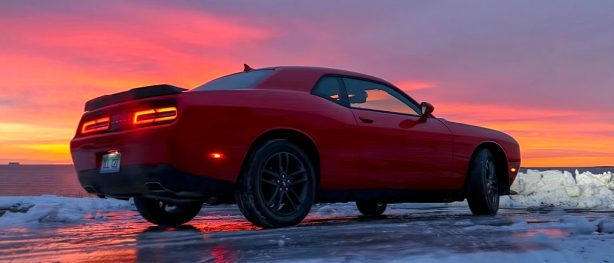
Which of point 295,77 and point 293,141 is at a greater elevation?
point 295,77

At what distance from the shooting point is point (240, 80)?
532 cm

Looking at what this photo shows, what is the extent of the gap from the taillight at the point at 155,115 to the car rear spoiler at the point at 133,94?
5.3 inches

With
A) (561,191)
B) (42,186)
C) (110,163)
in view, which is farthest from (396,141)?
(42,186)

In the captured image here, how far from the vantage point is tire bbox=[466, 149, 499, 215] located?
6609 millimetres

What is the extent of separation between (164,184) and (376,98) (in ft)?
8.23

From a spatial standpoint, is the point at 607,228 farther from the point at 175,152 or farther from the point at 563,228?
the point at 175,152

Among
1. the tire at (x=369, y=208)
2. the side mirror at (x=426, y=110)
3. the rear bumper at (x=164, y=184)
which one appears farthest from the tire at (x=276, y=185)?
the tire at (x=369, y=208)

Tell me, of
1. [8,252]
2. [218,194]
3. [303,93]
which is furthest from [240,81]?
[8,252]

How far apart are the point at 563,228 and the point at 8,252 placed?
12.9ft

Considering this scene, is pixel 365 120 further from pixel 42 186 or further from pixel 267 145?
pixel 42 186

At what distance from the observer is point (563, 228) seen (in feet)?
14.9

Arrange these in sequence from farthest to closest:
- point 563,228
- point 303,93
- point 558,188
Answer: point 558,188
point 303,93
point 563,228

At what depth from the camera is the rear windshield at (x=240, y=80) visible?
5070 mm

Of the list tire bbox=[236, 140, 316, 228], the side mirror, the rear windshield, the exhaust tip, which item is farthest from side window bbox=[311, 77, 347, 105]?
the exhaust tip
